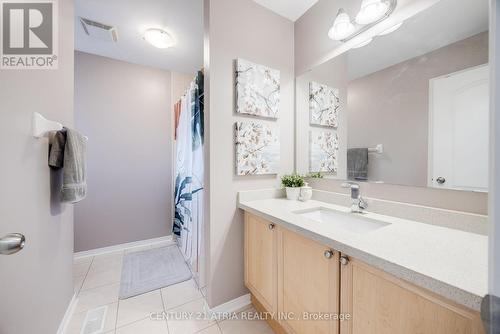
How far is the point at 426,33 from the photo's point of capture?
1056 millimetres

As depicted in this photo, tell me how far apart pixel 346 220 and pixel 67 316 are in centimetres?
208

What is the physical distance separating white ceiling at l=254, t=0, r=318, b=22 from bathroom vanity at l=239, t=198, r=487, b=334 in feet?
5.44

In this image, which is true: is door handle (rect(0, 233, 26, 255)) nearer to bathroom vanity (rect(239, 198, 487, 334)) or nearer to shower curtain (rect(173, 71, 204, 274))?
bathroom vanity (rect(239, 198, 487, 334))

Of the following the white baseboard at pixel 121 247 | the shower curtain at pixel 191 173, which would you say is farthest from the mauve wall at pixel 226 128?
the white baseboard at pixel 121 247

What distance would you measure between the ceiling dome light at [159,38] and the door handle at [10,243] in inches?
84.1

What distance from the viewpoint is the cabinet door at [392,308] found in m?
0.55

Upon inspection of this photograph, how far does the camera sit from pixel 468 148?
0.92 meters

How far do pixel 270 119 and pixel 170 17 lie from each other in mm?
1372

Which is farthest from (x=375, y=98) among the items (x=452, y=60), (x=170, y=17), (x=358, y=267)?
(x=170, y=17)

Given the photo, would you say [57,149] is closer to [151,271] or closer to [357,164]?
[151,271]

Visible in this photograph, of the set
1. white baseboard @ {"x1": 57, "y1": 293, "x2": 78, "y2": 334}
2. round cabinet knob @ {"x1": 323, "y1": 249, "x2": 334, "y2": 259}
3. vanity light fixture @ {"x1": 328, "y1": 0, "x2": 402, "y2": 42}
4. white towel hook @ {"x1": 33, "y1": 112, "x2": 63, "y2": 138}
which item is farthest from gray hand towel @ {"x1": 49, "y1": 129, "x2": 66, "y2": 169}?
vanity light fixture @ {"x1": 328, "y1": 0, "x2": 402, "y2": 42}

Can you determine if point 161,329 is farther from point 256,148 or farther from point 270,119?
point 270,119

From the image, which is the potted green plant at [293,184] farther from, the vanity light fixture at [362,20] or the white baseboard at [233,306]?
the vanity light fixture at [362,20]

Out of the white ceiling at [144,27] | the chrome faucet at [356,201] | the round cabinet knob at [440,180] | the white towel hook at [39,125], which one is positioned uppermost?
the white ceiling at [144,27]
